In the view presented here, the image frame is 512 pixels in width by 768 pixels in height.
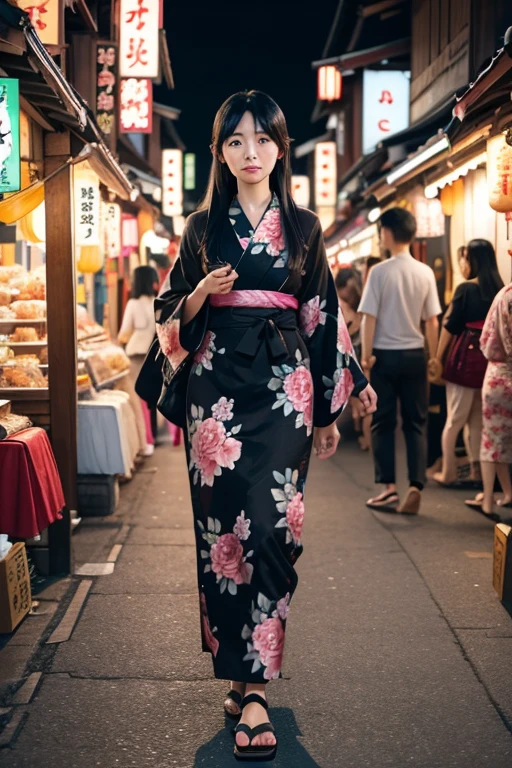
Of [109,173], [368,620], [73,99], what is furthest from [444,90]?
[368,620]

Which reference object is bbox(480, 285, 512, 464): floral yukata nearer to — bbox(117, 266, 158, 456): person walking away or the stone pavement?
the stone pavement

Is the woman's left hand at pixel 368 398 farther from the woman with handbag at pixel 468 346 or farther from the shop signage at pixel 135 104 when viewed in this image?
the shop signage at pixel 135 104

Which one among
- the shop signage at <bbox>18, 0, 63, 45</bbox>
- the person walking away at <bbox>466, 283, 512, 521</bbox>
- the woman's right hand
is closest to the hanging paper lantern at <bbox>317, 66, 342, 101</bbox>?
the shop signage at <bbox>18, 0, 63, 45</bbox>

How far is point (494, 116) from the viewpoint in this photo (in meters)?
8.83

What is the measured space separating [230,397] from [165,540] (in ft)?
13.4

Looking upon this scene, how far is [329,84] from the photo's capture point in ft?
96.5

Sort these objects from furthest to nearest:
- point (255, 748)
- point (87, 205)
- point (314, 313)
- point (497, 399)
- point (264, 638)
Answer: point (87, 205)
point (497, 399)
point (314, 313)
point (264, 638)
point (255, 748)

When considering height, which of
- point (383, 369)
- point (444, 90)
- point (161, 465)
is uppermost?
point (444, 90)

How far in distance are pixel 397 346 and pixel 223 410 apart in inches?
198

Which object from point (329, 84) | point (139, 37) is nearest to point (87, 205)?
point (139, 37)

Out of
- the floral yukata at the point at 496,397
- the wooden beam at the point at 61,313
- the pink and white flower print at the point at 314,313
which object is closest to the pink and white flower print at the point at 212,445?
the pink and white flower print at the point at 314,313

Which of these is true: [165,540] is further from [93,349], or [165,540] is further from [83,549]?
[93,349]

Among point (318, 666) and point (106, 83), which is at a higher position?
point (106, 83)

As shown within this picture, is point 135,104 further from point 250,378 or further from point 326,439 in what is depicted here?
point 250,378
